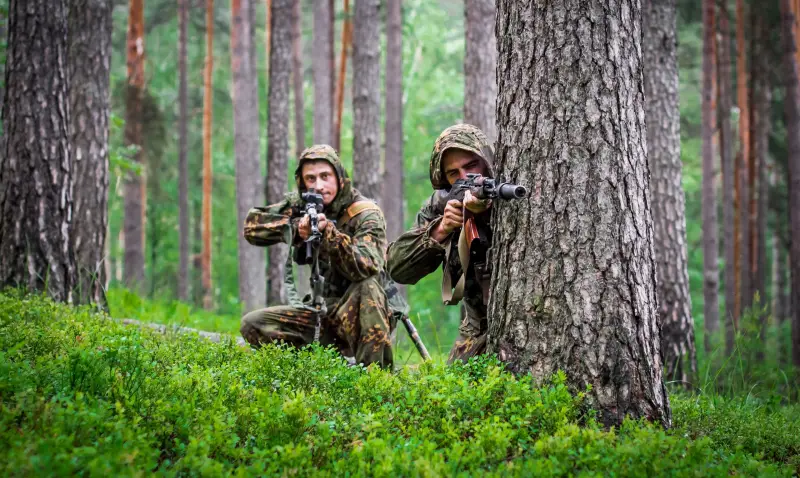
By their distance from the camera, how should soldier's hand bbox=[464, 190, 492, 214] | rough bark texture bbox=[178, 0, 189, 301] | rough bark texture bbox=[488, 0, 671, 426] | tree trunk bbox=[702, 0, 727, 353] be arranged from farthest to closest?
rough bark texture bbox=[178, 0, 189, 301], tree trunk bbox=[702, 0, 727, 353], soldier's hand bbox=[464, 190, 492, 214], rough bark texture bbox=[488, 0, 671, 426]

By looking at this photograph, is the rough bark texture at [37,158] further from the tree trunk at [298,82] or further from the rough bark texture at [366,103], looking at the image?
the tree trunk at [298,82]

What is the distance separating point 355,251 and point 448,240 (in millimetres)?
945

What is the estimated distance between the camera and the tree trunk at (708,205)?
13.6m

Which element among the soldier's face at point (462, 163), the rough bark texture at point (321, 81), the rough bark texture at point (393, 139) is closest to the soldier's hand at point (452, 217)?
the soldier's face at point (462, 163)

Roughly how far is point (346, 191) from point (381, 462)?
3551mm

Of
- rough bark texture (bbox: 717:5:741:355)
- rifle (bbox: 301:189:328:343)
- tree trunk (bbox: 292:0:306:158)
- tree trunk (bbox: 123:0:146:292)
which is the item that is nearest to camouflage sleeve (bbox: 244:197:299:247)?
rifle (bbox: 301:189:328:343)

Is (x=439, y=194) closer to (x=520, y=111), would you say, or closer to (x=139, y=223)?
(x=520, y=111)

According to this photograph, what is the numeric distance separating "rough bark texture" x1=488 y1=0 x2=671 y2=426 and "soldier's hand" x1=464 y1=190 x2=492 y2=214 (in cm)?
30

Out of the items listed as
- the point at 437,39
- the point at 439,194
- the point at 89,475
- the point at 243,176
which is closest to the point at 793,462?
the point at 439,194

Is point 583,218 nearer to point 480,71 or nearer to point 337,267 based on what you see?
point 337,267

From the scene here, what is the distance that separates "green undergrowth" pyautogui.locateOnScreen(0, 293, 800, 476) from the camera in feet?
8.75

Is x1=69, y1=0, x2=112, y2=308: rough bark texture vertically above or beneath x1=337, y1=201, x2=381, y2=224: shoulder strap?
above

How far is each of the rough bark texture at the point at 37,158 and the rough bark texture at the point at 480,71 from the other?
4619 millimetres

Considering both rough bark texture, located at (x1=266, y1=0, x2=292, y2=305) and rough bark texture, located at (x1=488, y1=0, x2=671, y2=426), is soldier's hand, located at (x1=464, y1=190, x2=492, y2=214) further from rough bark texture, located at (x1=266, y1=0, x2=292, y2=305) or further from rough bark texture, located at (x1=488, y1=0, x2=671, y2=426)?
rough bark texture, located at (x1=266, y1=0, x2=292, y2=305)
